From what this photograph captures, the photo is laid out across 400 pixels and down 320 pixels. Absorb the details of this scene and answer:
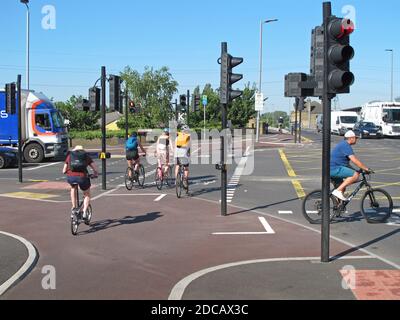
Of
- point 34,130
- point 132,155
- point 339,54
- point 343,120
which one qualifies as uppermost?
point 339,54

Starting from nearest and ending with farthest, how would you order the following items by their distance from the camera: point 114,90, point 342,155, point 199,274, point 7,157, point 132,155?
point 199,274 → point 342,155 → point 132,155 → point 114,90 → point 7,157

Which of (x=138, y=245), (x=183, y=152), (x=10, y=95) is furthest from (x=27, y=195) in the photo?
(x=138, y=245)

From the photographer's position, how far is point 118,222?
10.2 m

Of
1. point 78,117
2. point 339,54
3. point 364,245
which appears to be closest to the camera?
point 339,54

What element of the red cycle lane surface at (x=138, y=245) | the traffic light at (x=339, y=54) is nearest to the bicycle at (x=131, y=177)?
the red cycle lane surface at (x=138, y=245)

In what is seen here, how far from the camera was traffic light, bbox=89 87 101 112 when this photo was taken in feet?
54.5

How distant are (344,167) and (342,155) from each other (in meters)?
0.23

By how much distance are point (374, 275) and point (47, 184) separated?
12678mm

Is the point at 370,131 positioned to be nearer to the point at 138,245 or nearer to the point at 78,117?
the point at 78,117

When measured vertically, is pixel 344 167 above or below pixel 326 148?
below

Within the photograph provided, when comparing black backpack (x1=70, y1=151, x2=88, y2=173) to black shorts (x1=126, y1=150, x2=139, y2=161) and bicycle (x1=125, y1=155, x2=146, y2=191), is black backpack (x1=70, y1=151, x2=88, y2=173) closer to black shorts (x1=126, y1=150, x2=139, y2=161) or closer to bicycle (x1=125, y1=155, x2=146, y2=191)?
bicycle (x1=125, y1=155, x2=146, y2=191)

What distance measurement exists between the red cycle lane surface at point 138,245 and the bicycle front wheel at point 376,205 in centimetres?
151
